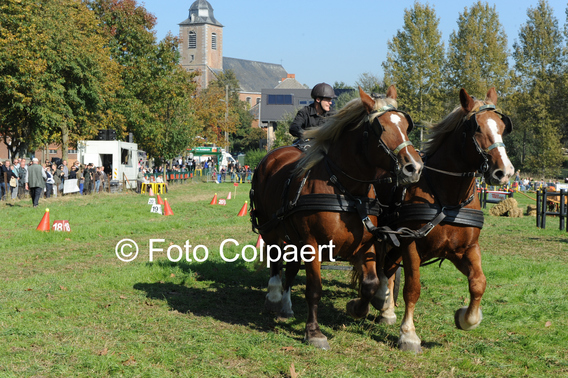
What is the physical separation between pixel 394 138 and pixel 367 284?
148cm

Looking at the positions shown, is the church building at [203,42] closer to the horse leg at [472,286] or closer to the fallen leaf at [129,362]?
the horse leg at [472,286]

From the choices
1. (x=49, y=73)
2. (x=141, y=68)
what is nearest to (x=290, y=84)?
(x=141, y=68)

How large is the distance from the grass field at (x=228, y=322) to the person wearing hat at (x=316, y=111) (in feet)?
7.93

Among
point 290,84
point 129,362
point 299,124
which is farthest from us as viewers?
point 290,84

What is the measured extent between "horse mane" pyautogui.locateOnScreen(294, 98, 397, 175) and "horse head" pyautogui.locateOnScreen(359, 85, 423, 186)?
0.09 meters

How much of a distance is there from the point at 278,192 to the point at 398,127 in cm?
194

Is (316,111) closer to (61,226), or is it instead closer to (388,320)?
(388,320)

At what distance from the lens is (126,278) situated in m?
8.59

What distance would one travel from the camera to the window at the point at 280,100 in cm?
8988

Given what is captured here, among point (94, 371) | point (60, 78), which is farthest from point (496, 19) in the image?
point (94, 371)

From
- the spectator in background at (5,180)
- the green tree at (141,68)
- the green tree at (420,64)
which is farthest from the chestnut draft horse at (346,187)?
the green tree at (420,64)

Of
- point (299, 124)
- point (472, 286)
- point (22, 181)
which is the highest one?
point (299, 124)

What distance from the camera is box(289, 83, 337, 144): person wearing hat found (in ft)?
24.9

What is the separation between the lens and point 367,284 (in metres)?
5.59
